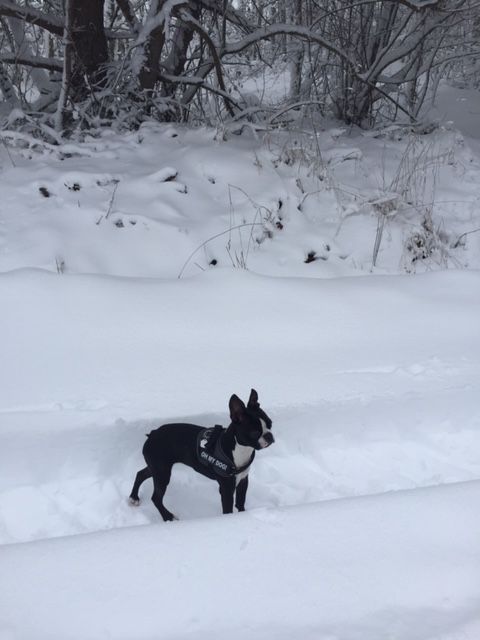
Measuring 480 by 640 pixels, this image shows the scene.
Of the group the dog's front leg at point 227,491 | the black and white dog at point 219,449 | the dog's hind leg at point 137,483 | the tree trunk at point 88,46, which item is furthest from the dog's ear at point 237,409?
the tree trunk at point 88,46

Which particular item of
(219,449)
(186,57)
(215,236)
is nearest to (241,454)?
(219,449)

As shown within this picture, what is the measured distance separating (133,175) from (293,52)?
133 inches

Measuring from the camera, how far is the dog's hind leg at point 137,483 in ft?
8.66

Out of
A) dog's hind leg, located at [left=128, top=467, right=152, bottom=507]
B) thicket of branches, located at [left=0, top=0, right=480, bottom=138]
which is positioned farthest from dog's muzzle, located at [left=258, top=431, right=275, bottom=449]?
thicket of branches, located at [left=0, top=0, right=480, bottom=138]

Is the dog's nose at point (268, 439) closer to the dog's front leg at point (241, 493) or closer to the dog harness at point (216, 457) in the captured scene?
the dog harness at point (216, 457)

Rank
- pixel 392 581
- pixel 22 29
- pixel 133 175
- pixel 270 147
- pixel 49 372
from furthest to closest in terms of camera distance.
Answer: pixel 22 29, pixel 270 147, pixel 133 175, pixel 49 372, pixel 392 581

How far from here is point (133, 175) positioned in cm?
496

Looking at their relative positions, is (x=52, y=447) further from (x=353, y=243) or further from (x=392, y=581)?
(x=353, y=243)

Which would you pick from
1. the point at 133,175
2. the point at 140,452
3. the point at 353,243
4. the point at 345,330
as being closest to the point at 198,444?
the point at 140,452

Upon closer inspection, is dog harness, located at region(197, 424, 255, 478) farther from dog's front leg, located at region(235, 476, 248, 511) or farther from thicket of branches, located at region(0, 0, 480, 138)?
thicket of branches, located at region(0, 0, 480, 138)

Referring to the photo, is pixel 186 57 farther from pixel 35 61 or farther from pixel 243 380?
pixel 243 380

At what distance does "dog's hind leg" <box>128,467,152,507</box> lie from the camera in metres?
2.64

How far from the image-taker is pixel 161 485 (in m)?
2.54

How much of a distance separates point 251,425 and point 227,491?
1.22 feet
